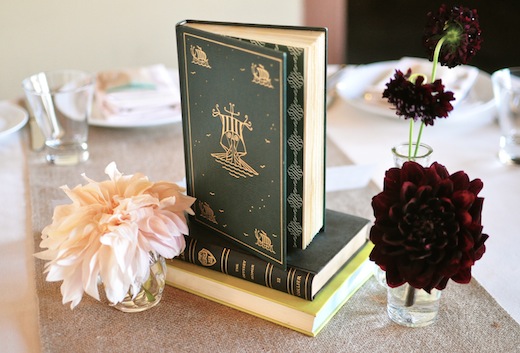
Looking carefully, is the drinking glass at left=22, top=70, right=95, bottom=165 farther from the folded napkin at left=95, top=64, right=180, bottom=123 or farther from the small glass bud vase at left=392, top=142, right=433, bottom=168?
the small glass bud vase at left=392, top=142, right=433, bottom=168

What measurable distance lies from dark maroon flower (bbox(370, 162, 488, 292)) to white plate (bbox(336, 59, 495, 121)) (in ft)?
1.82

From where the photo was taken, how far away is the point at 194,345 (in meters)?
0.69

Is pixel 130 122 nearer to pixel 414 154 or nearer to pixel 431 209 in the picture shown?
pixel 414 154

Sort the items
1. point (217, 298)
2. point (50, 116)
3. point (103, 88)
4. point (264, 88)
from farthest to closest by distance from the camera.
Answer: point (103, 88), point (50, 116), point (217, 298), point (264, 88)

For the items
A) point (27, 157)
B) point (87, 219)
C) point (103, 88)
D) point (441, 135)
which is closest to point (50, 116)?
point (27, 157)

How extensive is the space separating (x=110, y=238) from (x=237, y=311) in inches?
7.0

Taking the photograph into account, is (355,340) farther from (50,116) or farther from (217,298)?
(50,116)

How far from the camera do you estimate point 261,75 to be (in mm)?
634

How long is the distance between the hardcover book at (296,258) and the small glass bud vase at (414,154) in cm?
9

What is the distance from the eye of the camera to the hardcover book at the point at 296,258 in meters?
0.71

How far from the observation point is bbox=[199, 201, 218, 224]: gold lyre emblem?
770 mm

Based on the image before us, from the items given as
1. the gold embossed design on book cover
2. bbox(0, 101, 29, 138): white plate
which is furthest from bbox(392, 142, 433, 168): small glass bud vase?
bbox(0, 101, 29, 138): white plate

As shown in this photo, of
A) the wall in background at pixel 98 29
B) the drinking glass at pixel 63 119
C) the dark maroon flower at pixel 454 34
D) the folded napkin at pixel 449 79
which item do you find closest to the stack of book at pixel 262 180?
the dark maroon flower at pixel 454 34

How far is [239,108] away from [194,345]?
10.2 inches
